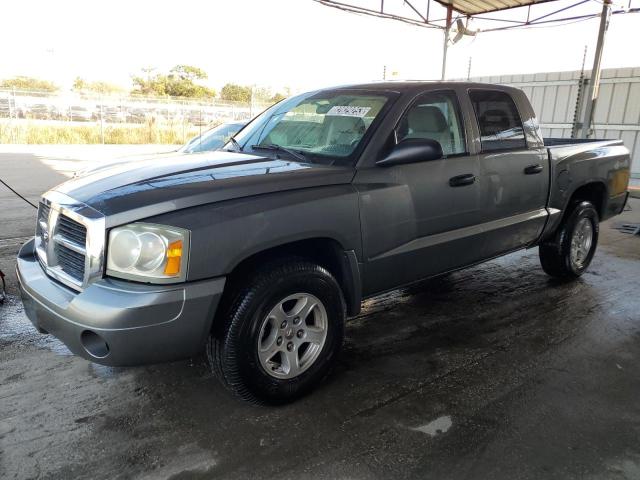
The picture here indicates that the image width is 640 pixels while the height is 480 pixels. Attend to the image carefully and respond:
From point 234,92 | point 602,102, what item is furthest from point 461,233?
point 234,92

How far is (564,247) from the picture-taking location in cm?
503

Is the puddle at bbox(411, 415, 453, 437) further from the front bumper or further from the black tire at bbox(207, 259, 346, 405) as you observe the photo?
the front bumper

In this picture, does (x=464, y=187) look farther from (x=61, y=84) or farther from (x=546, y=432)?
(x=61, y=84)

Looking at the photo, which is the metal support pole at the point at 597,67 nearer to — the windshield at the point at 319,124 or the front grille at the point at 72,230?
the windshield at the point at 319,124

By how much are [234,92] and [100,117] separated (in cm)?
3308

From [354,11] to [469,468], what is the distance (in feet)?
34.0

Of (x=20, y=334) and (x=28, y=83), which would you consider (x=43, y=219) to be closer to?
(x=20, y=334)

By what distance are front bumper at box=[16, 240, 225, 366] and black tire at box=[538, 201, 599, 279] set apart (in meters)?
3.75

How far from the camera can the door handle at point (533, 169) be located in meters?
4.27

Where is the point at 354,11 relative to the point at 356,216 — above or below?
above

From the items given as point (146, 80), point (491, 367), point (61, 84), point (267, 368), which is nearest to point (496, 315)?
point (491, 367)

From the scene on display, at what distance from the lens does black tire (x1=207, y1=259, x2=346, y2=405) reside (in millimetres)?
2615

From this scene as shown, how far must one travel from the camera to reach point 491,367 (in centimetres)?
343

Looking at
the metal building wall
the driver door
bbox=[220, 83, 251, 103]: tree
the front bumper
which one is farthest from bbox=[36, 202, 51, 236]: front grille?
bbox=[220, 83, 251, 103]: tree
